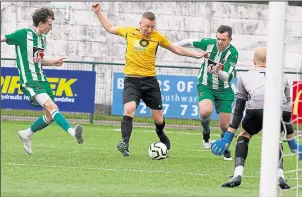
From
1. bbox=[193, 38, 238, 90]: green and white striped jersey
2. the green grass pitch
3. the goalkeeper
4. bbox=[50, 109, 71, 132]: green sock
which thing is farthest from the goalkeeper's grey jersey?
bbox=[193, 38, 238, 90]: green and white striped jersey

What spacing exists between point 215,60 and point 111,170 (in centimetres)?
355

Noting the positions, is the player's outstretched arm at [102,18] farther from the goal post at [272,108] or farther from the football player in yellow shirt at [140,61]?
the goal post at [272,108]

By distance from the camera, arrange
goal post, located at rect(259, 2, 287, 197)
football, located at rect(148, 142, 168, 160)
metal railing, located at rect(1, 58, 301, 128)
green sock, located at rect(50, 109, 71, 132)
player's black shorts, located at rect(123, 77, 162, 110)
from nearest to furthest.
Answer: goal post, located at rect(259, 2, 287, 197)
green sock, located at rect(50, 109, 71, 132)
football, located at rect(148, 142, 168, 160)
player's black shorts, located at rect(123, 77, 162, 110)
metal railing, located at rect(1, 58, 301, 128)

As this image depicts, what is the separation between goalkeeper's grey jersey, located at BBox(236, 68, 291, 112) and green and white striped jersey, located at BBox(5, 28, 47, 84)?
3.84 m

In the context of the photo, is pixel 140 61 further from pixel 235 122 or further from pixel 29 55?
pixel 235 122

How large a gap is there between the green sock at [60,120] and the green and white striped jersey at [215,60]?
267cm

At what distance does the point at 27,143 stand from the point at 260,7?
40.9 ft

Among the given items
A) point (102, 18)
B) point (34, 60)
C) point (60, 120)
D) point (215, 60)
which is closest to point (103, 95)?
point (215, 60)

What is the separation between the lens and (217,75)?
1400 centimetres

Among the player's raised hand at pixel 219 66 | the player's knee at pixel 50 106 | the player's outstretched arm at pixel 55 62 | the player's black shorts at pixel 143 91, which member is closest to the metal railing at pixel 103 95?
the player's raised hand at pixel 219 66

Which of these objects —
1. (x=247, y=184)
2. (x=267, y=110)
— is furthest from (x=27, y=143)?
(x=267, y=110)

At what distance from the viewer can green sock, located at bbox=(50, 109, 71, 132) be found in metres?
12.2

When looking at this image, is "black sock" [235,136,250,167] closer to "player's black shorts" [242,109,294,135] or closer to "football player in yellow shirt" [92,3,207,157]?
"player's black shorts" [242,109,294,135]

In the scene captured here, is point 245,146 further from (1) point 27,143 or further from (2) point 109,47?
(2) point 109,47
